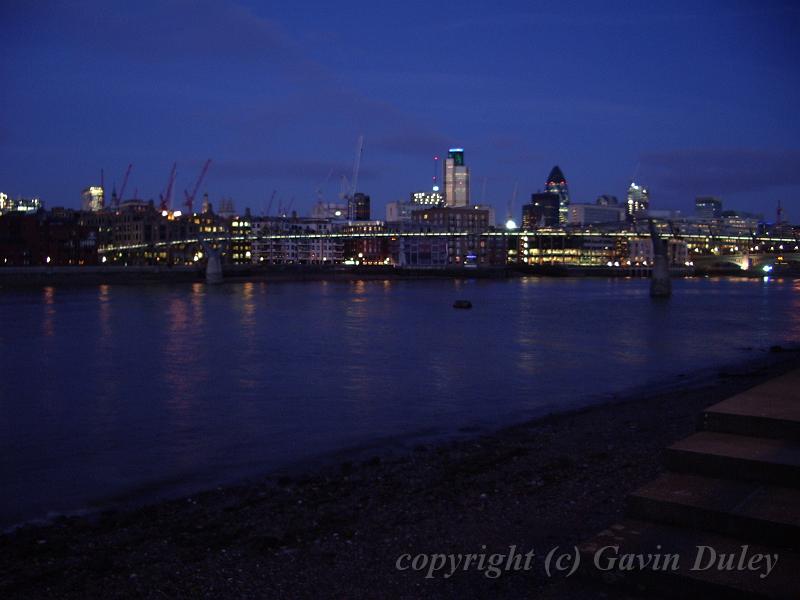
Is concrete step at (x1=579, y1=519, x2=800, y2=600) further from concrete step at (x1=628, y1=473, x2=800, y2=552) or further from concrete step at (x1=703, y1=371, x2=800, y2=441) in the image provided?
concrete step at (x1=703, y1=371, x2=800, y2=441)

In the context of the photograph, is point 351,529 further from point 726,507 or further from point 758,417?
point 758,417

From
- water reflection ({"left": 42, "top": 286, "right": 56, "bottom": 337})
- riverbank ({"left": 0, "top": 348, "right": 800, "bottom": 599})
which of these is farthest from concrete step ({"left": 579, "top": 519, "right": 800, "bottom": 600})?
water reflection ({"left": 42, "top": 286, "right": 56, "bottom": 337})

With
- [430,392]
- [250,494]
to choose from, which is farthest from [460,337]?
[250,494]

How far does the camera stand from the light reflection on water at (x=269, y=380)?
10680 millimetres

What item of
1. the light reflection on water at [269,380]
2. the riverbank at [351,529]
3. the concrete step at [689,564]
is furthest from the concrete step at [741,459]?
the light reflection on water at [269,380]

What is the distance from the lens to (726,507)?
188 inches

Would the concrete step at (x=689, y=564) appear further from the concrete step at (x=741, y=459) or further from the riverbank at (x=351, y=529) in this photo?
the concrete step at (x=741, y=459)

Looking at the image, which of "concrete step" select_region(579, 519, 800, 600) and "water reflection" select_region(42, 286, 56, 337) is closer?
"concrete step" select_region(579, 519, 800, 600)

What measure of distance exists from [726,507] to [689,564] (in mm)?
585

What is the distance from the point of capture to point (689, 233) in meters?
96.8

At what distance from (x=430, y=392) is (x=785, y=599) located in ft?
43.1

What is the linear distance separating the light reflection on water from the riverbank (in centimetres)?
141

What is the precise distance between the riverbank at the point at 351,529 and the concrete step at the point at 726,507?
0.78m

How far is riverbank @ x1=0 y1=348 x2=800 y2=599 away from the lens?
17.9ft
